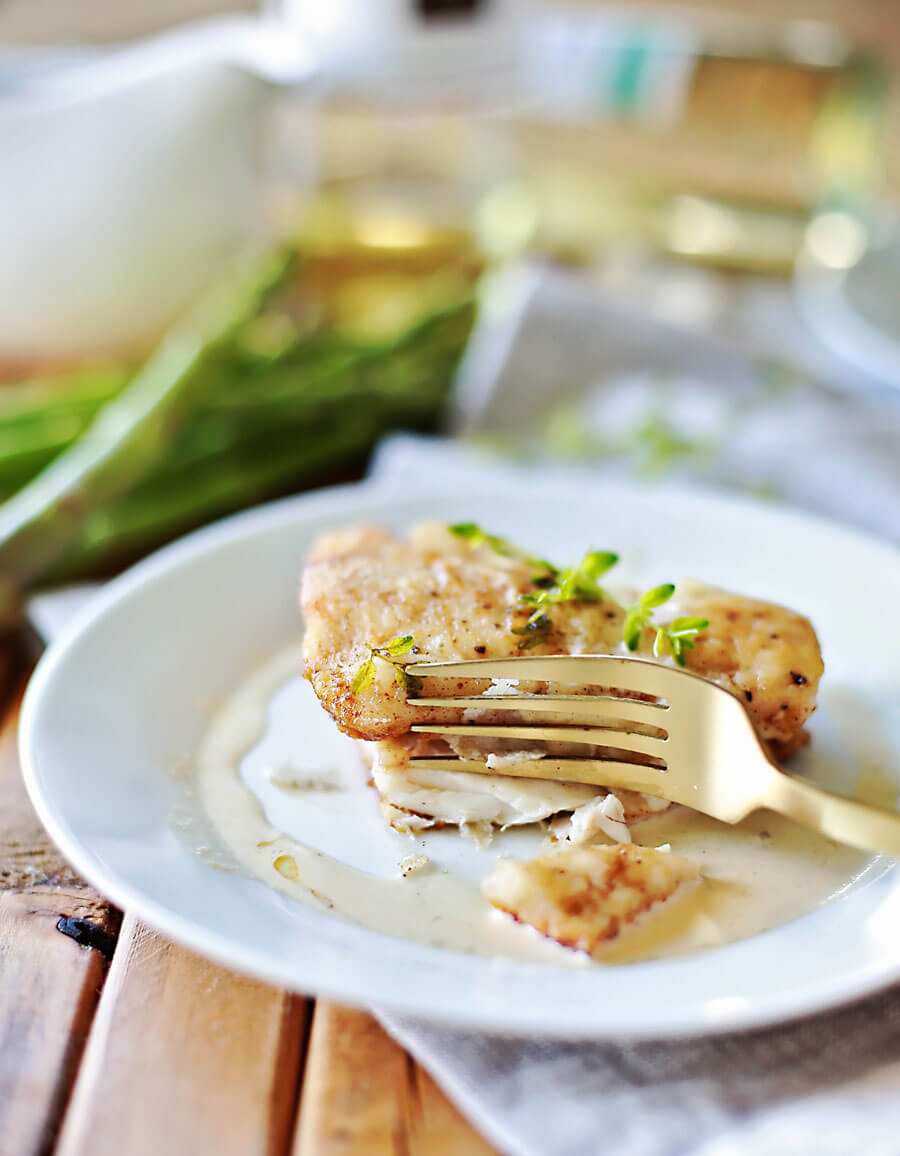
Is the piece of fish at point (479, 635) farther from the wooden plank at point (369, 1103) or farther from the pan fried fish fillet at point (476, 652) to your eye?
the wooden plank at point (369, 1103)

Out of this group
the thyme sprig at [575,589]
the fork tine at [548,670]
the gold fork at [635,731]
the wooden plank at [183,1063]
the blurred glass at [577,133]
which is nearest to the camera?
the wooden plank at [183,1063]

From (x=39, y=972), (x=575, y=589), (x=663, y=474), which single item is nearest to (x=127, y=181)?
(x=663, y=474)

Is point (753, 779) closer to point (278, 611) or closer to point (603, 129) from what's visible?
point (278, 611)

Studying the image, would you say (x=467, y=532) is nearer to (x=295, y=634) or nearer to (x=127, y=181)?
(x=295, y=634)

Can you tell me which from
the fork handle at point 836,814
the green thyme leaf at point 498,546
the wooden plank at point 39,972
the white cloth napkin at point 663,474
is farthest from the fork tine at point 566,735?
the wooden plank at point 39,972

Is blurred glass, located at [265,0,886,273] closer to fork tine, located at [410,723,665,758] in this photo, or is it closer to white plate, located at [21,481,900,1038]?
white plate, located at [21,481,900,1038]

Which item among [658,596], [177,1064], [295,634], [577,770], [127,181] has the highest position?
[658,596]
